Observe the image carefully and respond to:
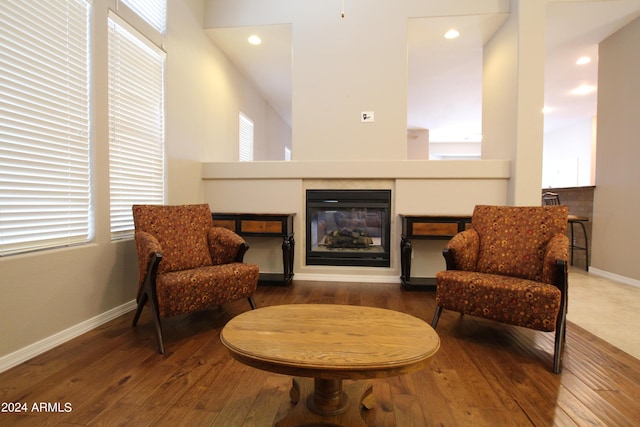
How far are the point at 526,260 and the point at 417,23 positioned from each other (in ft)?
9.30

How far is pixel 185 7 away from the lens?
130 inches

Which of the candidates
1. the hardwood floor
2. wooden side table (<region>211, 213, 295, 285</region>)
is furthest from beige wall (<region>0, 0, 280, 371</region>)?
wooden side table (<region>211, 213, 295, 285</region>)

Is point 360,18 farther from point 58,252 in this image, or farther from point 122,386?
point 122,386

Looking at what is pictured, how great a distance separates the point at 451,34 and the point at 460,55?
2.18 ft

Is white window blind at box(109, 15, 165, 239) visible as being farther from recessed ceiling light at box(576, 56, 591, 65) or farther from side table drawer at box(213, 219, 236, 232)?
recessed ceiling light at box(576, 56, 591, 65)

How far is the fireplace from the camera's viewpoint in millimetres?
3584

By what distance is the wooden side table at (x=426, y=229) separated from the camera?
10.2 feet

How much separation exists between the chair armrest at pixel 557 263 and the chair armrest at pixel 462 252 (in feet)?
1.56

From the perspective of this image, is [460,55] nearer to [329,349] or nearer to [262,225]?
[262,225]

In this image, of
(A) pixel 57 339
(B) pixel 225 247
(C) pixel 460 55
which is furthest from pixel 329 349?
(C) pixel 460 55

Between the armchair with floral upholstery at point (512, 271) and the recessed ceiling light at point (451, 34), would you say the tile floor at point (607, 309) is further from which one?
the recessed ceiling light at point (451, 34)

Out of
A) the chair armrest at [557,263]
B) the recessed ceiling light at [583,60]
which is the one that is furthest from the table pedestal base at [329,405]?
the recessed ceiling light at [583,60]

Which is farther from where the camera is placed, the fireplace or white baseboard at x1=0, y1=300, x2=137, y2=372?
the fireplace

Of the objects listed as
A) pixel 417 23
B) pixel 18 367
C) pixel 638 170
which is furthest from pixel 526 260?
pixel 18 367
